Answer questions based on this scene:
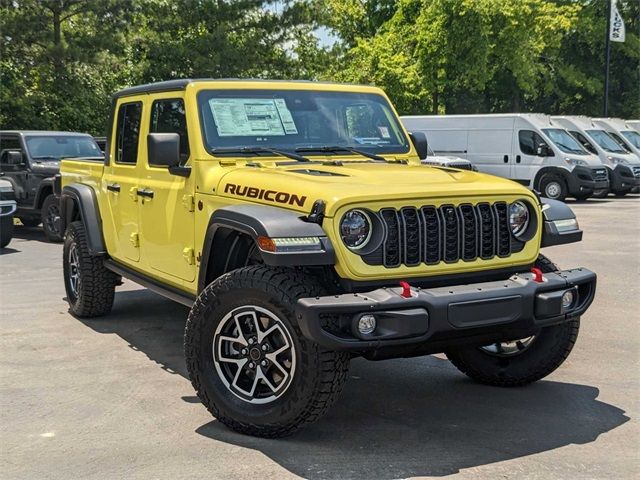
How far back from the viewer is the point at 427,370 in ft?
19.0

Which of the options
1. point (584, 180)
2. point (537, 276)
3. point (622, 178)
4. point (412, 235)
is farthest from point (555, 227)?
point (622, 178)

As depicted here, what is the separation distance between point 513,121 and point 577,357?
54.3 feet

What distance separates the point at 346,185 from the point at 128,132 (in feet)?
9.22

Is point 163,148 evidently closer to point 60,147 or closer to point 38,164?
point 38,164

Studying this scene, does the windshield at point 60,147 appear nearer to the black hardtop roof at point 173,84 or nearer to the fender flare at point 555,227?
the black hardtop roof at point 173,84

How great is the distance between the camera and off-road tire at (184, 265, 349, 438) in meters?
4.02

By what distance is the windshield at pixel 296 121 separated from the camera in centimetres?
543

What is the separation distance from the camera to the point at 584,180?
20.6m

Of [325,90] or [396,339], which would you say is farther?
[325,90]

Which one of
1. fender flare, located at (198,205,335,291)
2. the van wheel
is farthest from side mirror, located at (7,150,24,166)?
the van wheel

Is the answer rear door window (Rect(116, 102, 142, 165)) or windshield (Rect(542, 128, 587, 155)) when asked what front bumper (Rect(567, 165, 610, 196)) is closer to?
windshield (Rect(542, 128, 587, 155))

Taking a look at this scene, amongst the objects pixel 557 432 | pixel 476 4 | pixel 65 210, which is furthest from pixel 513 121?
pixel 557 432

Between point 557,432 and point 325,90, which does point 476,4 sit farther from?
point 557,432

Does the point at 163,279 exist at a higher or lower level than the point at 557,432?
higher
